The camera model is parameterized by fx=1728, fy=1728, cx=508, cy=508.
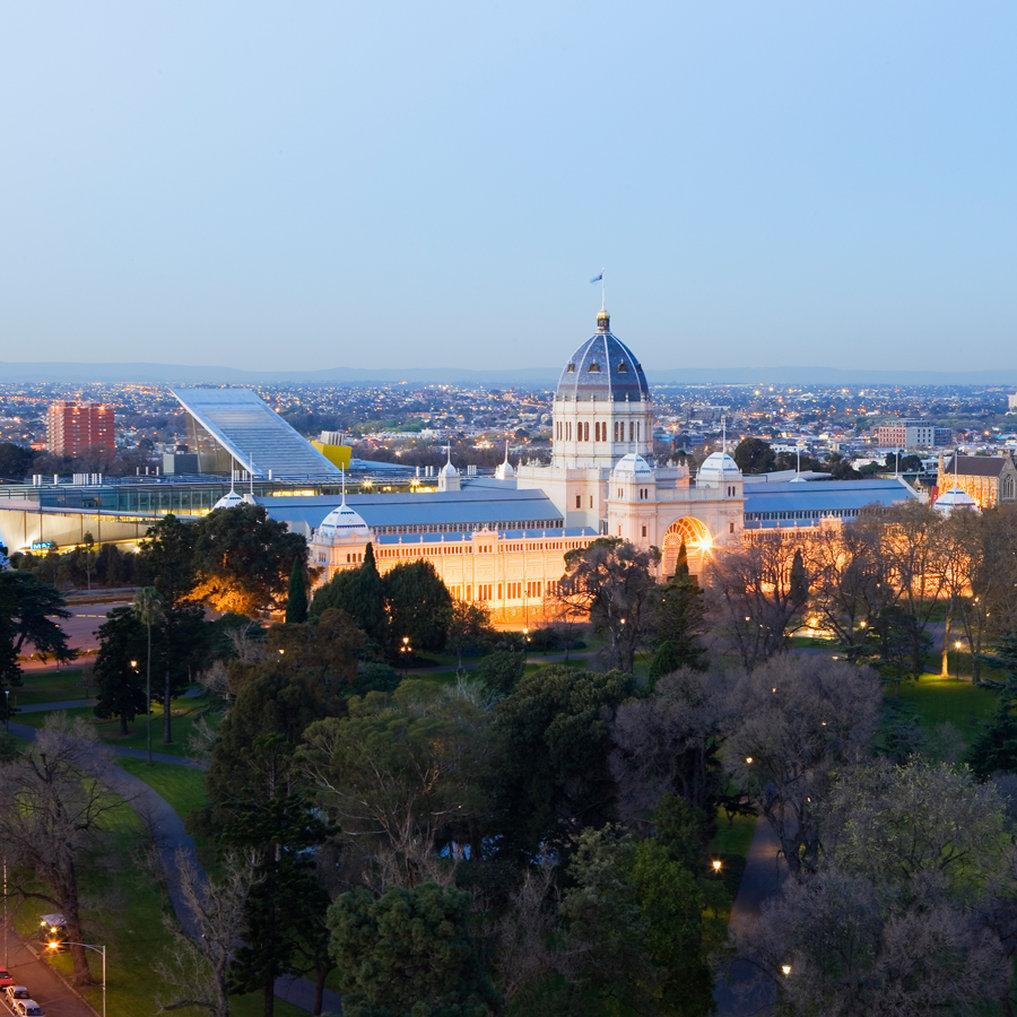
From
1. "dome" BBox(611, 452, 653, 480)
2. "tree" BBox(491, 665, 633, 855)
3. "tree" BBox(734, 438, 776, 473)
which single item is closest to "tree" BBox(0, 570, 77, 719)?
"tree" BBox(491, 665, 633, 855)

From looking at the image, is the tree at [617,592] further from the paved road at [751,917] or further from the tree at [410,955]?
the tree at [410,955]

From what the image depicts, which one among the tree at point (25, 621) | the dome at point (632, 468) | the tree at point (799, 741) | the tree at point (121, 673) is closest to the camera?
the tree at point (799, 741)

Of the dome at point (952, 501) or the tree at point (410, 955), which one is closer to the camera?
the tree at point (410, 955)

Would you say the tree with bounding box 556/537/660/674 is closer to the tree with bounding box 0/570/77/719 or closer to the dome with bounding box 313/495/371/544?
the dome with bounding box 313/495/371/544

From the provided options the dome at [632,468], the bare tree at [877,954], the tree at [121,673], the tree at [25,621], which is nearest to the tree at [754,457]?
the dome at [632,468]

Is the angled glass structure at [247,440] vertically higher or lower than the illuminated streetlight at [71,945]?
higher

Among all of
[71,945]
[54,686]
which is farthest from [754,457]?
[71,945]

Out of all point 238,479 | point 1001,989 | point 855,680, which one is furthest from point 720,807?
point 238,479
